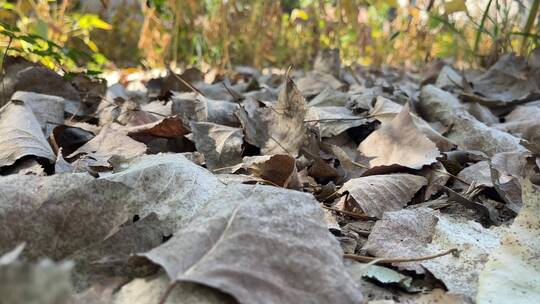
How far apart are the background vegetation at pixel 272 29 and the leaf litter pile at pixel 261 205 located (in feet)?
3.77

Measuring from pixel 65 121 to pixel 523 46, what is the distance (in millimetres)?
2313

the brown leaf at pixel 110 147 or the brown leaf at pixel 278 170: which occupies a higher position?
the brown leaf at pixel 278 170

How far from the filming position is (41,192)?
81 cm

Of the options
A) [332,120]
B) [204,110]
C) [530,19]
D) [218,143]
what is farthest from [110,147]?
[530,19]

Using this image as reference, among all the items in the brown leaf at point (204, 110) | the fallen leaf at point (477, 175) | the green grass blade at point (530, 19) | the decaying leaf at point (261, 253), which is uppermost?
the green grass blade at point (530, 19)

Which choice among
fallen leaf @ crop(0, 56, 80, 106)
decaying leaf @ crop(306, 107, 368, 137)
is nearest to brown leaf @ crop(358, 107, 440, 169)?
decaying leaf @ crop(306, 107, 368, 137)

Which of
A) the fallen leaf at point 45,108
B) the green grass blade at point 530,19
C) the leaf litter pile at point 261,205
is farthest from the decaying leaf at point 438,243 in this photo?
the green grass blade at point 530,19

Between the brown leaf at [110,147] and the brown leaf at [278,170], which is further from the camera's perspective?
the brown leaf at [110,147]

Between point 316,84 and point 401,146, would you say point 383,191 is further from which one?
point 316,84

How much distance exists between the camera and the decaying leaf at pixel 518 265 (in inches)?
30.6

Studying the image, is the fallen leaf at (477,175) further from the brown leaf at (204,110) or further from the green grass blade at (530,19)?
the green grass blade at (530,19)

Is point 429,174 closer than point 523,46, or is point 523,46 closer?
point 429,174

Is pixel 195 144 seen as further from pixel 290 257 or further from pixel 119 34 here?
pixel 119 34

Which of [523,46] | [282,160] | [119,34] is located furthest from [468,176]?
[119,34]
